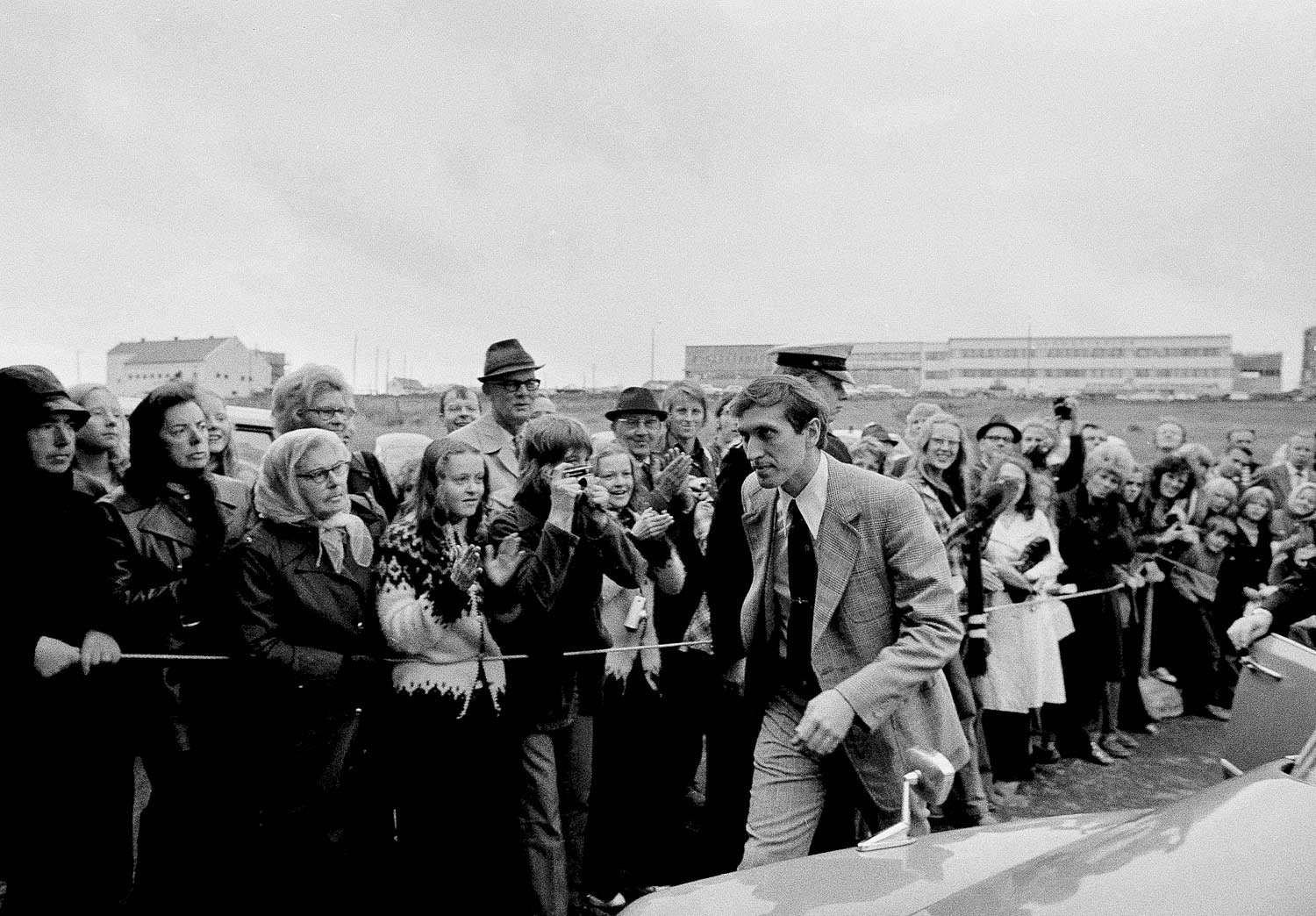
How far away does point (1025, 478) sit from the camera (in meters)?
6.28

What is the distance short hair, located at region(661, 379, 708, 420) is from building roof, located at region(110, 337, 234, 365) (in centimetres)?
8027

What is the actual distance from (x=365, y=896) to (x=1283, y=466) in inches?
422

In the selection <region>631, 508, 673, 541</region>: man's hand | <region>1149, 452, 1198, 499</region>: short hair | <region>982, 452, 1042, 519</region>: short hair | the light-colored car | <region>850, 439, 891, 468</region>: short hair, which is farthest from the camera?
<region>1149, 452, 1198, 499</region>: short hair

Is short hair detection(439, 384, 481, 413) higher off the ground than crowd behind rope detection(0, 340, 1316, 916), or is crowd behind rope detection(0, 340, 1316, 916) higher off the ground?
short hair detection(439, 384, 481, 413)

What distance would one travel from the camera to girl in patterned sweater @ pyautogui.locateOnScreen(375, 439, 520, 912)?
376cm

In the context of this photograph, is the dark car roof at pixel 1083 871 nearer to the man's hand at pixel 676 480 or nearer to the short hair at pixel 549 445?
the short hair at pixel 549 445

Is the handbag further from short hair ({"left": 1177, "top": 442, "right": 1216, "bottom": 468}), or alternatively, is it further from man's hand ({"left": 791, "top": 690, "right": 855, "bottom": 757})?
man's hand ({"left": 791, "top": 690, "right": 855, "bottom": 757})

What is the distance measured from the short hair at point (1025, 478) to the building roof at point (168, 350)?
265 feet

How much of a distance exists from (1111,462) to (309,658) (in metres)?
5.78

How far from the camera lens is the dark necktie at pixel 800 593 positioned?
3295mm

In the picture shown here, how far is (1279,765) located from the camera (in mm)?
2295

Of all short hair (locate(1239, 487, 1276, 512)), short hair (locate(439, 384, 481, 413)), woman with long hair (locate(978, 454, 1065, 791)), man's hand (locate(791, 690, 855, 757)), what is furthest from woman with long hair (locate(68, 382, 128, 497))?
short hair (locate(1239, 487, 1276, 512))

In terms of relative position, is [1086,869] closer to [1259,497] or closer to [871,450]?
[871,450]

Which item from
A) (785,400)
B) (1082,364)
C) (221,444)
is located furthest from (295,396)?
(1082,364)
